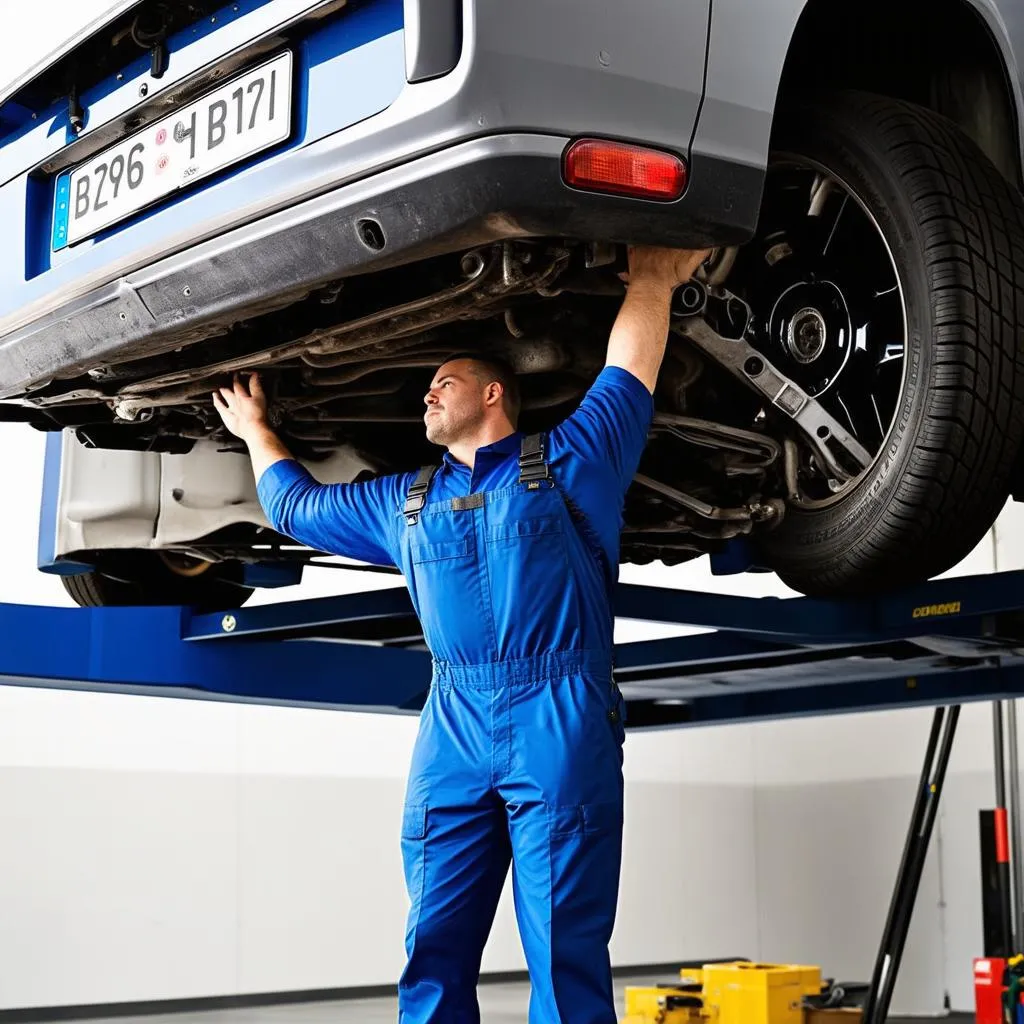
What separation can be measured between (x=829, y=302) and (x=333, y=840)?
5625 mm

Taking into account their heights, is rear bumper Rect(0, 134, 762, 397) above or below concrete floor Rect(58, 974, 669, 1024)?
above

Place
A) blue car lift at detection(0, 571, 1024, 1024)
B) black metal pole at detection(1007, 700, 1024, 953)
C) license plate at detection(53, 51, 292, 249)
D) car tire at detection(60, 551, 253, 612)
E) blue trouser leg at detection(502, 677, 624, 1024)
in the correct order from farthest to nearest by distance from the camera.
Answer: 1. black metal pole at detection(1007, 700, 1024, 953)
2. car tire at detection(60, 551, 253, 612)
3. blue car lift at detection(0, 571, 1024, 1024)
4. blue trouser leg at detection(502, 677, 624, 1024)
5. license plate at detection(53, 51, 292, 249)

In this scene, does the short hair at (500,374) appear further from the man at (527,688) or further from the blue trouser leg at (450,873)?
the blue trouser leg at (450,873)

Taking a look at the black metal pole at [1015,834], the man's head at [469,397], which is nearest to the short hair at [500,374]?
the man's head at [469,397]

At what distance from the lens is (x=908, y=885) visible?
551cm

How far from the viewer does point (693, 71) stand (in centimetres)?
178

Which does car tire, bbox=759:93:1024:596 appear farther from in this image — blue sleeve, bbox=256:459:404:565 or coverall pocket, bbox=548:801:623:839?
blue sleeve, bbox=256:459:404:565

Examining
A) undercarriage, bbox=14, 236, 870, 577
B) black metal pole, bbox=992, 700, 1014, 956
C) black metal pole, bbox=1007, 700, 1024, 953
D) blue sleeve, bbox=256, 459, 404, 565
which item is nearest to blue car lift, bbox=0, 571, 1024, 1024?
undercarriage, bbox=14, 236, 870, 577

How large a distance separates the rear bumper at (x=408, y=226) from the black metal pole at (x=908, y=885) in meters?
4.03

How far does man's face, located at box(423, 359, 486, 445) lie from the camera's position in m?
2.34

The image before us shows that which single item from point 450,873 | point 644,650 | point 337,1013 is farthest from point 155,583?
point 337,1013

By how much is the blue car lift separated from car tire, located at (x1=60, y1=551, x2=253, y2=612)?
0.79ft

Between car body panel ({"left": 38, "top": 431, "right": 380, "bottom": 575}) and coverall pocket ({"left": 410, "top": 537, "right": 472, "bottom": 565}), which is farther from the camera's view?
car body panel ({"left": 38, "top": 431, "right": 380, "bottom": 575})

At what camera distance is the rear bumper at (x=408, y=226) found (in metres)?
1.69
